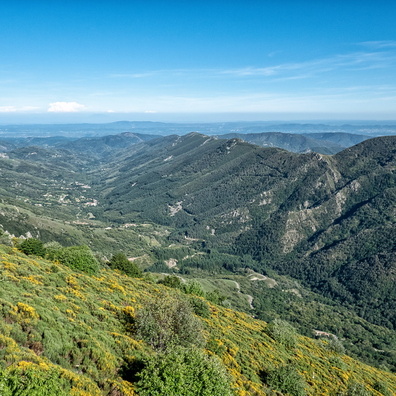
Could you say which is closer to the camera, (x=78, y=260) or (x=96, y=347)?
(x=96, y=347)

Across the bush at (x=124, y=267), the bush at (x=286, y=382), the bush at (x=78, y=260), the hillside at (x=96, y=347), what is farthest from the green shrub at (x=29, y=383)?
the bush at (x=124, y=267)

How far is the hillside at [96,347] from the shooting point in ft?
72.9

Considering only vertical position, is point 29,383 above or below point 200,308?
above

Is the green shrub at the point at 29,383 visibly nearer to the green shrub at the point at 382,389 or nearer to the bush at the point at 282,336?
the bush at the point at 282,336

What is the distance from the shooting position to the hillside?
72.9ft

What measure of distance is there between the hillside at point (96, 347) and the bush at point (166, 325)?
1357 mm

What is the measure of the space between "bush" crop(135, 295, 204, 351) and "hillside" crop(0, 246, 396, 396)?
1357 mm

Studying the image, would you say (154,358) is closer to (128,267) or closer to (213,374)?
(213,374)

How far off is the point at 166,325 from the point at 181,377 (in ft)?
38.4

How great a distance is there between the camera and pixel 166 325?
34.3 metres

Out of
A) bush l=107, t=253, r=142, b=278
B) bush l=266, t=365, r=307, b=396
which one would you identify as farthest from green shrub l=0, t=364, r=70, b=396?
bush l=107, t=253, r=142, b=278

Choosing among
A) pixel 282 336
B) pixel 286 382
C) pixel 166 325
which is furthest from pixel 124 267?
pixel 286 382

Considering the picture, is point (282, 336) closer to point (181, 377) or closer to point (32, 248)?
point (181, 377)

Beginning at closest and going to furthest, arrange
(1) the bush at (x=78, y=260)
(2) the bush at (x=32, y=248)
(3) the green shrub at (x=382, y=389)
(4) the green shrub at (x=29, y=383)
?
(4) the green shrub at (x=29, y=383)
(3) the green shrub at (x=382, y=389)
(1) the bush at (x=78, y=260)
(2) the bush at (x=32, y=248)
